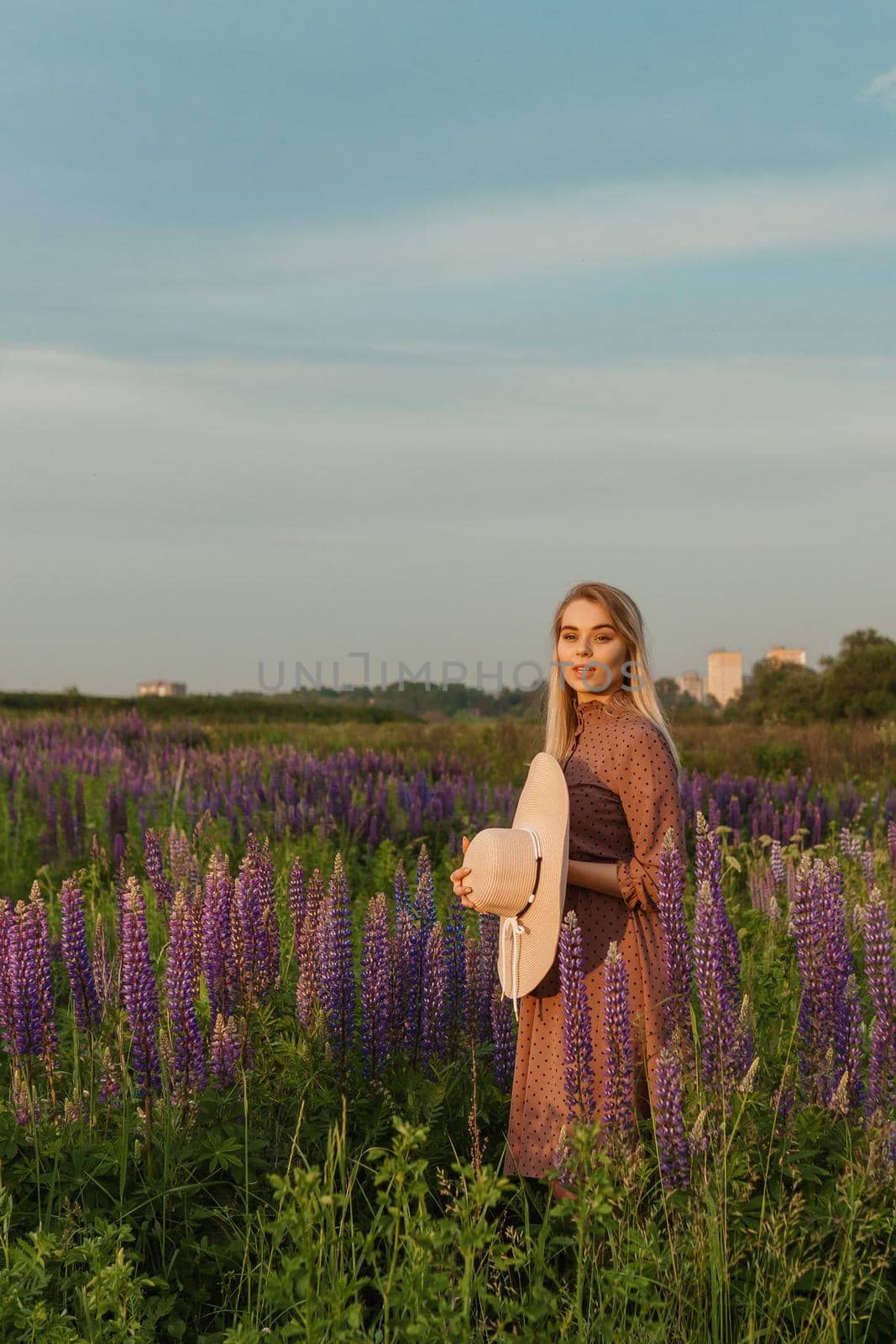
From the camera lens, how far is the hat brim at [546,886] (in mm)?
4062

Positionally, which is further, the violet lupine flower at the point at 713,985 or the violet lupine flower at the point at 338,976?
the violet lupine flower at the point at 338,976

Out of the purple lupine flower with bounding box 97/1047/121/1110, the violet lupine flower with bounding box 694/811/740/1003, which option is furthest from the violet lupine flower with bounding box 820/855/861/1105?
the purple lupine flower with bounding box 97/1047/121/1110

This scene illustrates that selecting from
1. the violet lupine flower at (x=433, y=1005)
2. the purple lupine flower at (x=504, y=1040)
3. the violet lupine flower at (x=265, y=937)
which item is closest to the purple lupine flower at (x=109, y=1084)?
the violet lupine flower at (x=265, y=937)

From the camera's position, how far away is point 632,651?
4617 millimetres

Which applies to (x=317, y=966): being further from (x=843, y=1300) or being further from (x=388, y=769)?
(x=388, y=769)

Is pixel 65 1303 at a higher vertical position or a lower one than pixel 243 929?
lower

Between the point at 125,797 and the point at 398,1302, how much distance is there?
9.12 meters

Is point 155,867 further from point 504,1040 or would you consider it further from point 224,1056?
point 504,1040

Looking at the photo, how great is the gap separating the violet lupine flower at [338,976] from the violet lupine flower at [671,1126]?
1.49m

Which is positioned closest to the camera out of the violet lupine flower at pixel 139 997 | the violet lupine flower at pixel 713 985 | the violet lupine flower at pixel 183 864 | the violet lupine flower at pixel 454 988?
the violet lupine flower at pixel 713 985

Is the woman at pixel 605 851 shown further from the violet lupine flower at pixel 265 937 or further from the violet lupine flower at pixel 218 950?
the violet lupine flower at pixel 218 950

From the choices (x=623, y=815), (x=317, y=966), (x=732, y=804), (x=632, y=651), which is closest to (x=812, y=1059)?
(x=623, y=815)

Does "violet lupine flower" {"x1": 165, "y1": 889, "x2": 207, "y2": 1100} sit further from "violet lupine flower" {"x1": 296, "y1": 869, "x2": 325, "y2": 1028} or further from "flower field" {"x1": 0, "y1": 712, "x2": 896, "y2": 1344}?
"violet lupine flower" {"x1": 296, "y1": 869, "x2": 325, "y2": 1028}

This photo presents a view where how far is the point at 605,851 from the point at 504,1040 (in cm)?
102
